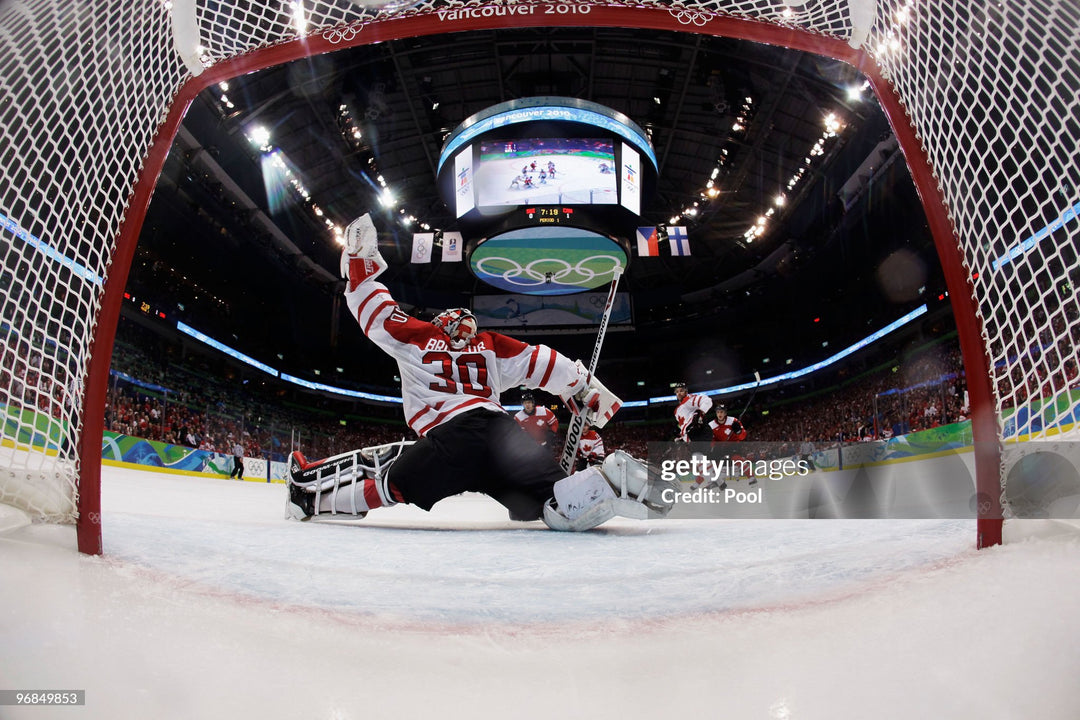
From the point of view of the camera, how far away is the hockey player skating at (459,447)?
238cm

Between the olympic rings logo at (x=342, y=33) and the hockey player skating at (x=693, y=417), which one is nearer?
the olympic rings logo at (x=342, y=33)

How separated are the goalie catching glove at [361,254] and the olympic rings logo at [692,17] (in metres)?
1.39

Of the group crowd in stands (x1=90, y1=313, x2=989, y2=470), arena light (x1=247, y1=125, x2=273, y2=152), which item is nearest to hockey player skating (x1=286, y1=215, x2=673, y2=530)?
A: crowd in stands (x1=90, y1=313, x2=989, y2=470)

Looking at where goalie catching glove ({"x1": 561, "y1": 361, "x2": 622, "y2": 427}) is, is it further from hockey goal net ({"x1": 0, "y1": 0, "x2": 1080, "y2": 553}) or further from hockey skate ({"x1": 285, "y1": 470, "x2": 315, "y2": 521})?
hockey goal net ({"x1": 0, "y1": 0, "x2": 1080, "y2": 553})

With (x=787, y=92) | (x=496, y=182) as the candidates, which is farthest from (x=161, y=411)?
(x=787, y=92)

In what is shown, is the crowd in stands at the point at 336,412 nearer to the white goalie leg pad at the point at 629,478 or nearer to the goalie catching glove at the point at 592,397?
the goalie catching glove at the point at 592,397

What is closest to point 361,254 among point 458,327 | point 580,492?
point 458,327

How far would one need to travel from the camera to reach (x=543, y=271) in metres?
12.3

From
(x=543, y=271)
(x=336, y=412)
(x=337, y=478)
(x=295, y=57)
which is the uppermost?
(x=543, y=271)

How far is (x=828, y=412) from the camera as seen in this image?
16219mm

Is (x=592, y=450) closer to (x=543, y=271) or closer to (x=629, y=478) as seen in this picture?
(x=629, y=478)

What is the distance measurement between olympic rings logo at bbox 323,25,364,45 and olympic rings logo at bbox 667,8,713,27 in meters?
0.78

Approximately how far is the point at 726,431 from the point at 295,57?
19.0 ft

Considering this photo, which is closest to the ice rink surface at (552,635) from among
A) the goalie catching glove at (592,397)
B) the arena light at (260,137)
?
the goalie catching glove at (592,397)
